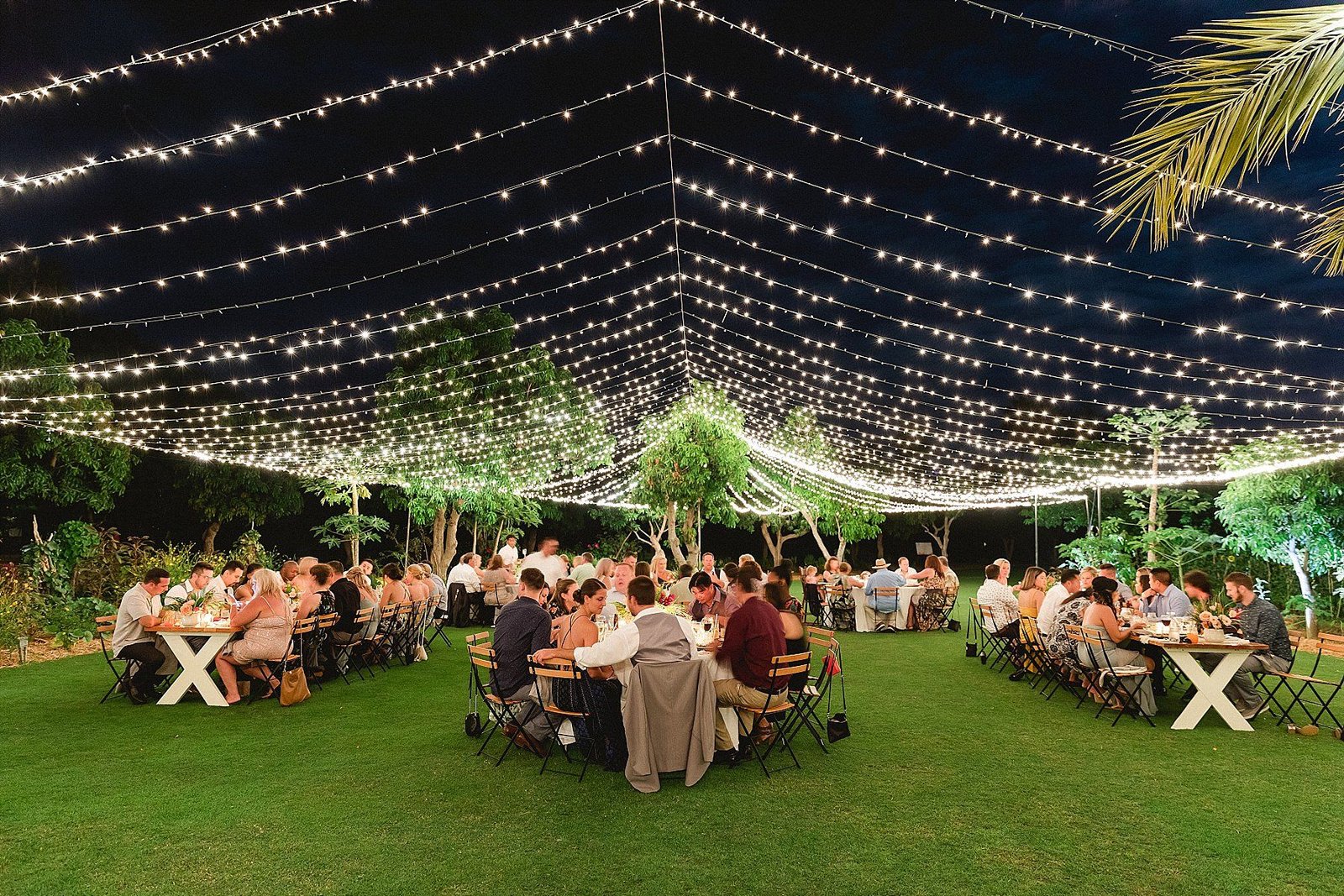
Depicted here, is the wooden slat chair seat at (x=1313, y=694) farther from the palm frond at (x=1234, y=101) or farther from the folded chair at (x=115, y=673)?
the folded chair at (x=115, y=673)

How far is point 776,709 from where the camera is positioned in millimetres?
4988

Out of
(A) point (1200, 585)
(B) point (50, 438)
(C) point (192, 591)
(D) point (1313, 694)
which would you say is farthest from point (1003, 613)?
(B) point (50, 438)

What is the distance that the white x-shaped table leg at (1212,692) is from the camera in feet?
19.1

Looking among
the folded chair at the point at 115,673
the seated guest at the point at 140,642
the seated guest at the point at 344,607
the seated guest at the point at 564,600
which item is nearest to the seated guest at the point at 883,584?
the seated guest at the point at 564,600

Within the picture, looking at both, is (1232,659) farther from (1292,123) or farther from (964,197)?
(1292,123)

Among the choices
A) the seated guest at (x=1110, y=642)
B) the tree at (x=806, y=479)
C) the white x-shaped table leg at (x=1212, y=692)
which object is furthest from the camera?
the tree at (x=806, y=479)

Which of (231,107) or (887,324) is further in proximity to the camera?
(887,324)

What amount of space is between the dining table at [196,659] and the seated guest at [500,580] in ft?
18.4

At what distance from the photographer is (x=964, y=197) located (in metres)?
6.34

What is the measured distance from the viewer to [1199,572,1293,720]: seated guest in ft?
19.9

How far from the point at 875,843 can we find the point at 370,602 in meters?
6.24

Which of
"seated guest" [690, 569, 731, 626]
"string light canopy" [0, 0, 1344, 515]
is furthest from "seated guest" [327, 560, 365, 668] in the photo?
"seated guest" [690, 569, 731, 626]

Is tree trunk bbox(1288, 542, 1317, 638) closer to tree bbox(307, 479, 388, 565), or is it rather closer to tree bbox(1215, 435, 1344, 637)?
tree bbox(1215, 435, 1344, 637)

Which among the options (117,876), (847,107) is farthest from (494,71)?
(117,876)
